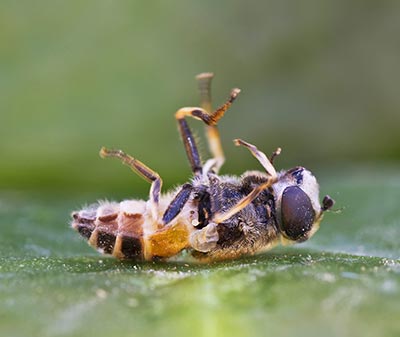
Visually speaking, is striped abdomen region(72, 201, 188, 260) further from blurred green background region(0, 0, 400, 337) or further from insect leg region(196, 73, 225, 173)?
insect leg region(196, 73, 225, 173)

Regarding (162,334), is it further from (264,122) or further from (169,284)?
(264,122)

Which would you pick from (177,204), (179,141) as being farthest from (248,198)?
(179,141)

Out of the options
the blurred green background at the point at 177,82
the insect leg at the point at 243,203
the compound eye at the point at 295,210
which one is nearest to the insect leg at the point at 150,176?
the insect leg at the point at 243,203

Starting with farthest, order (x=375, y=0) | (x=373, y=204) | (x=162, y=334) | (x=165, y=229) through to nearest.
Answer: (x=375, y=0) → (x=373, y=204) → (x=165, y=229) → (x=162, y=334)

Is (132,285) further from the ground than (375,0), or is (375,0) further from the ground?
(375,0)

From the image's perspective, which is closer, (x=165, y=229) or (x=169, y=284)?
(x=169, y=284)

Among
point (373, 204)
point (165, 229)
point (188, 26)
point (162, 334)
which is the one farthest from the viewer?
point (188, 26)

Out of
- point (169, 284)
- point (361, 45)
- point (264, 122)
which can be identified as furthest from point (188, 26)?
point (169, 284)

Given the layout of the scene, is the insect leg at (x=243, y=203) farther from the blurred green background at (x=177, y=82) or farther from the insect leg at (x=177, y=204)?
the blurred green background at (x=177, y=82)
